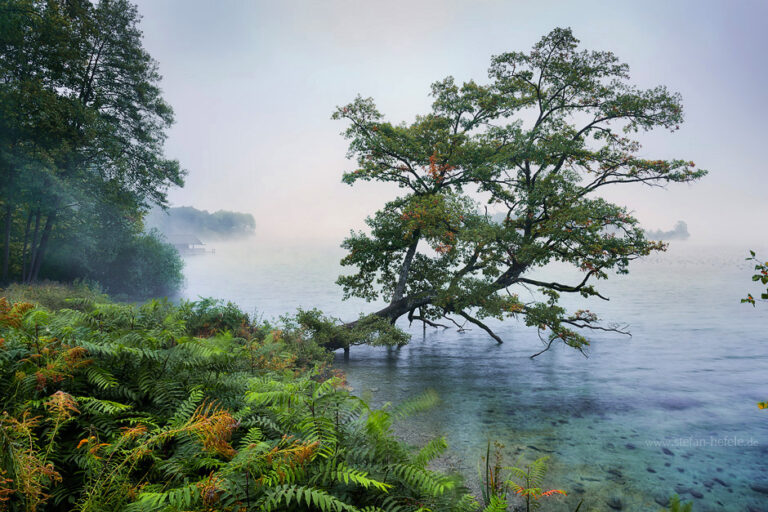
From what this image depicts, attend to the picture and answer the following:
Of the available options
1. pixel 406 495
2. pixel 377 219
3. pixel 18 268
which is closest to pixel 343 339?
pixel 377 219

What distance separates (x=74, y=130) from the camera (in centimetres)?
1592

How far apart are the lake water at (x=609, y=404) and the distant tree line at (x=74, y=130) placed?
14200mm

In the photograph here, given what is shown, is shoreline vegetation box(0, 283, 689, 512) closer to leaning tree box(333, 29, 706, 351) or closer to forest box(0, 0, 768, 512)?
forest box(0, 0, 768, 512)

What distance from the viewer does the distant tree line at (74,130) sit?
1502 centimetres

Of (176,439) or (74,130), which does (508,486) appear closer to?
(176,439)

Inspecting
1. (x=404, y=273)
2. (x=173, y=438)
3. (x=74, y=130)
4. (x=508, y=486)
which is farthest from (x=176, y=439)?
(x=74, y=130)

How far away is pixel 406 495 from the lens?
2.71 metres

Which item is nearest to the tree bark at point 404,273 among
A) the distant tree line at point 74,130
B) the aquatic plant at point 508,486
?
the aquatic plant at point 508,486

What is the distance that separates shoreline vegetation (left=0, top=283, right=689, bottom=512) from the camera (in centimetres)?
216

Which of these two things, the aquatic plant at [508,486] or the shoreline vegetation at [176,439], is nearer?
the shoreline vegetation at [176,439]

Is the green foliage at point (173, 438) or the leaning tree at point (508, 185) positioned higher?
the leaning tree at point (508, 185)

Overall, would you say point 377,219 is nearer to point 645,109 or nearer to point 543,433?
point 543,433

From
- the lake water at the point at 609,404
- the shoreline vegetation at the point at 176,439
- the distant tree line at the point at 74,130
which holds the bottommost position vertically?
the lake water at the point at 609,404

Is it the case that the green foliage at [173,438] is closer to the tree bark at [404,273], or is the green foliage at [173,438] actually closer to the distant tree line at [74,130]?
the tree bark at [404,273]
